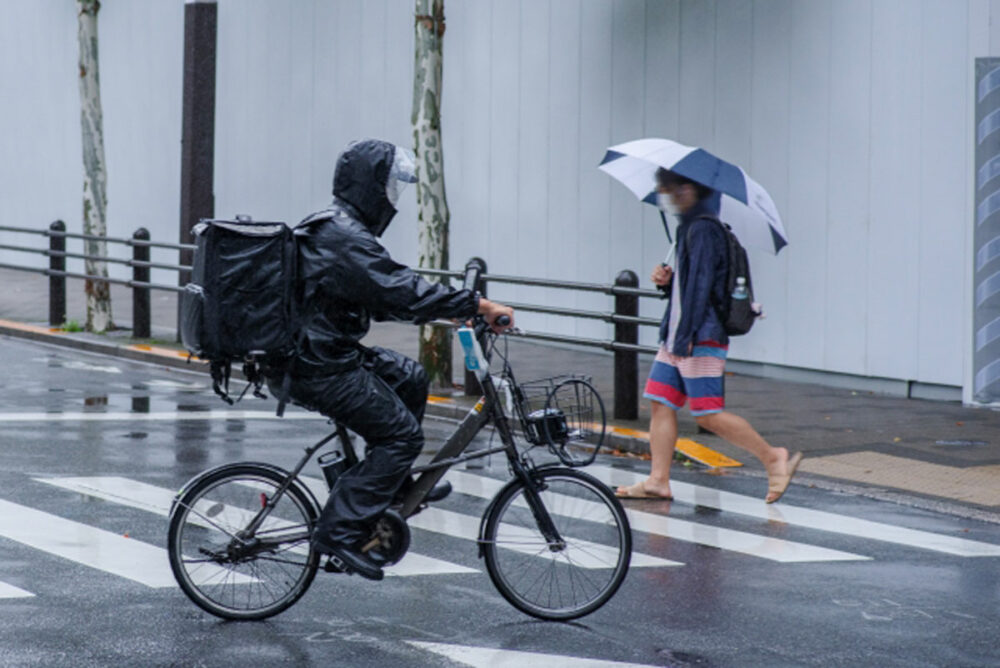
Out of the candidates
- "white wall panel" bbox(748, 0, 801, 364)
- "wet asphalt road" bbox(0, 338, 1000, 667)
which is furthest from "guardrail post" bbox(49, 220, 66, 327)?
"wet asphalt road" bbox(0, 338, 1000, 667)

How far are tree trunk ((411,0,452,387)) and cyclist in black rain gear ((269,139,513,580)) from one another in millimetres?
8148

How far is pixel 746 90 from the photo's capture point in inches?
622

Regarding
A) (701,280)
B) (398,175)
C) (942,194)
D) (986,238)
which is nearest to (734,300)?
(701,280)

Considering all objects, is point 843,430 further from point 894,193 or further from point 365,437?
point 365,437

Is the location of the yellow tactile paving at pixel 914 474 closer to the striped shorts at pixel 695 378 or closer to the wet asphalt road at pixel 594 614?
the wet asphalt road at pixel 594 614

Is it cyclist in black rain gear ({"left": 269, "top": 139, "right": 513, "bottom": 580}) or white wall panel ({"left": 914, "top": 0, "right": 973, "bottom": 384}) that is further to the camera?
white wall panel ({"left": 914, "top": 0, "right": 973, "bottom": 384})

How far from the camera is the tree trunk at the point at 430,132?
14.5 metres

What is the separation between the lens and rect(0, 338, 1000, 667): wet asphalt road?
6.09 m

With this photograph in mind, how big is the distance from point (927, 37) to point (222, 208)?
41.4ft

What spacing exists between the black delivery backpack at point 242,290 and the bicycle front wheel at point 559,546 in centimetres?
118

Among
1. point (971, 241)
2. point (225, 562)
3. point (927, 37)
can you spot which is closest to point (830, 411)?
point (971, 241)

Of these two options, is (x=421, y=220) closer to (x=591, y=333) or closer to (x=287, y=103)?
(x=591, y=333)

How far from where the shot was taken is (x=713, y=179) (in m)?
9.04

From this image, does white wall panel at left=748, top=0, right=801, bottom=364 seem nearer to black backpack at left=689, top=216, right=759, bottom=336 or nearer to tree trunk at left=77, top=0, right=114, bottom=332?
black backpack at left=689, top=216, right=759, bottom=336
